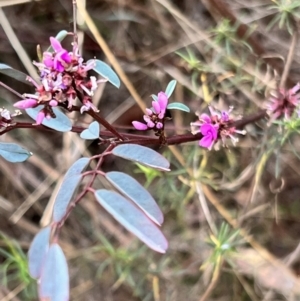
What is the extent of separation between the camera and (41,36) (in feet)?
3.72

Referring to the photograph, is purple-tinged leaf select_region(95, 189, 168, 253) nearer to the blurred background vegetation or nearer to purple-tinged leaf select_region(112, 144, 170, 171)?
purple-tinged leaf select_region(112, 144, 170, 171)

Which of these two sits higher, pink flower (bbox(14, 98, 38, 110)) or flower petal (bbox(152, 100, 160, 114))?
pink flower (bbox(14, 98, 38, 110))

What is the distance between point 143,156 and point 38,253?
0.46 ft

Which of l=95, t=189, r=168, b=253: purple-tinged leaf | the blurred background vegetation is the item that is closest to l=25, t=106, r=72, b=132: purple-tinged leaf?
l=95, t=189, r=168, b=253: purple-tinged leaf

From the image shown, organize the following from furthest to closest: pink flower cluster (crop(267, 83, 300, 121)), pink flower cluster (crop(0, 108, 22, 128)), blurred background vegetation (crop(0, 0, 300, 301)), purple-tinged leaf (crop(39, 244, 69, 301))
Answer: blurred background vegetation (crop(0, 0, 300, 301)), pink flower cluster (crop(267, 83, 300, 121)), pink flower cluster (crop(0, 108, 22, 128)), purple-tinged leaf (crop(39, 244, 69, 301))

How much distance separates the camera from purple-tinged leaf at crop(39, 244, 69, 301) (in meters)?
0.37

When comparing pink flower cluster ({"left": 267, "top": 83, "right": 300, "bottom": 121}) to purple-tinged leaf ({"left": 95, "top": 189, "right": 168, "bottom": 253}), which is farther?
pink flower cluster ({"left": 267, "top": 83, "right": 300, "bottom": 121})

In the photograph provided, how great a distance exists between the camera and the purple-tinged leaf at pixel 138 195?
411 mm

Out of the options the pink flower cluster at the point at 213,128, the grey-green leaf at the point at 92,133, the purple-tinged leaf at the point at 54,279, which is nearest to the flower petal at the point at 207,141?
the pink flower cluster at the point at 213,128

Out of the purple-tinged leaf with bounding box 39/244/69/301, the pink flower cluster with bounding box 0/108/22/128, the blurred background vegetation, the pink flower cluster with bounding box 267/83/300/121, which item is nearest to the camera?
the purple-tinged leaf with bounding box 39/244/69/301

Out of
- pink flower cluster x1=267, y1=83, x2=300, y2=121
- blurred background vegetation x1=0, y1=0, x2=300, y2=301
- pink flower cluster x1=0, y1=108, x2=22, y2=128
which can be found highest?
pink flower cluster x1=0, y1=108, x2=22, y2=128

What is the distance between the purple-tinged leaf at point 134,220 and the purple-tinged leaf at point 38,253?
59 millimetres

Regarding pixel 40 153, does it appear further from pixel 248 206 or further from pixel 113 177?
pixel 113 177

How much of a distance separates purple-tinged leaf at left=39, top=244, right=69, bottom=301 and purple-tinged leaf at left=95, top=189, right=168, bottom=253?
2.3 inches
